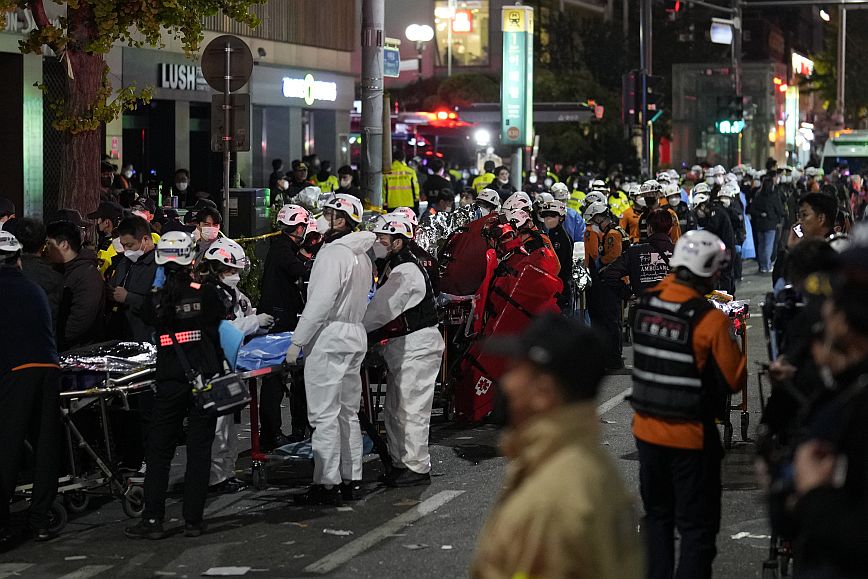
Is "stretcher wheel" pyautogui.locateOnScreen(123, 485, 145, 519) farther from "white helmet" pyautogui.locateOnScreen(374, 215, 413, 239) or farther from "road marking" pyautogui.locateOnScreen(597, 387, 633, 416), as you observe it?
"road marking" pyautogui.locateOnScreen(597, 387, 633, 416)

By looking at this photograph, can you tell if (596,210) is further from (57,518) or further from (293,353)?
(57,518)

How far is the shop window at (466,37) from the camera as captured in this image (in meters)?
69.4

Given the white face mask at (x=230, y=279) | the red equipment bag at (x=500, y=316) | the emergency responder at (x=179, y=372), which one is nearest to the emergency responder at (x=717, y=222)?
the red equipment bag at (x=500, y=316)

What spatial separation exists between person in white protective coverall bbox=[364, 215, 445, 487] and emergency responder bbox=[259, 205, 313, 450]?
156cm

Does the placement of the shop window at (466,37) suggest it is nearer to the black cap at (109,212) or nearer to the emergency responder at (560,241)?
the emergency responder at (560,241)

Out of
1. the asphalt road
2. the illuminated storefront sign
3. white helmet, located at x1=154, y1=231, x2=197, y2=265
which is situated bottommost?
the asphalt road

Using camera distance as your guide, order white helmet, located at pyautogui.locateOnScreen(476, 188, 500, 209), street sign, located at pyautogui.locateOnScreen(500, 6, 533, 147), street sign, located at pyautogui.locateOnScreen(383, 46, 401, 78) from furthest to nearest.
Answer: street sign, located at pyautogui.locateOnScreen(500, 6, 533, 147) < street sign, located at pyautogui.locateOnScreen(383, 46, 401, 78) < white helmet, located at pyautogui.locateOnScreen(476, 188, 500, 209)

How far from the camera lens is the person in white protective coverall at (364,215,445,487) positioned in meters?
10.5

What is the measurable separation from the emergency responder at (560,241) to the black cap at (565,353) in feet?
39.6

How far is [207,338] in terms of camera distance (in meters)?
9.18

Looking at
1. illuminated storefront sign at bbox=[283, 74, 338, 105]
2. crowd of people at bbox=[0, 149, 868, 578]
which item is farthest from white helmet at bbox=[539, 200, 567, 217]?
illuminated storefront sign at bbox=[283, 74, 338, 105]

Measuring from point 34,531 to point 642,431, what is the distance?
407 centimetres

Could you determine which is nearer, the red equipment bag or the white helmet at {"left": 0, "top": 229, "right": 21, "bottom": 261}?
the white helmet at {"left": 0, "top": 229, "right": 21, "bottom": 261}

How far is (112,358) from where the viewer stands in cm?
973
